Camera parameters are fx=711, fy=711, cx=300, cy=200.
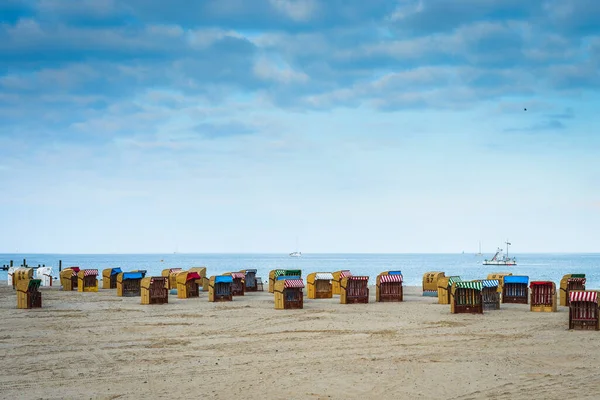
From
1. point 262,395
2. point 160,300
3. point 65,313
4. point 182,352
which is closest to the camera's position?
point 262,395

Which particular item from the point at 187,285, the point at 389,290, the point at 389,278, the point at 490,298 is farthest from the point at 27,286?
the point at 490,298

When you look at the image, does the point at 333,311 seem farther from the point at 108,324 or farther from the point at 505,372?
the point at 505,372

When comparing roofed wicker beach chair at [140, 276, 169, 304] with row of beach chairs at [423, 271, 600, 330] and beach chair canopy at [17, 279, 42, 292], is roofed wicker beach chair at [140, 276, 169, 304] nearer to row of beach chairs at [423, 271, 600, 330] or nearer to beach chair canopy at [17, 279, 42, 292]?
beach chair canopy at [17, 279, 42, 292]

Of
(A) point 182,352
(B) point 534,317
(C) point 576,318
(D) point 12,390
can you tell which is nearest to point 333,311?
(B) point 534,317

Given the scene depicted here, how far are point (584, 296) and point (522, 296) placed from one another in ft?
44.1

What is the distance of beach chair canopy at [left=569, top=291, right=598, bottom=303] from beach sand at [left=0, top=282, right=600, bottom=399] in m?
1.05

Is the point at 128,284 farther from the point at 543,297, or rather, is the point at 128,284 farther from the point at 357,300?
the point at 543,297

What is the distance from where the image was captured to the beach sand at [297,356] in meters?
13.3

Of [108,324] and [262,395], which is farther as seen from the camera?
[108,324]

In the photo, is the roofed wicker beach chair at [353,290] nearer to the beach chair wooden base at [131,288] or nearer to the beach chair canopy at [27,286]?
the beach chair wooden base at [131,288]

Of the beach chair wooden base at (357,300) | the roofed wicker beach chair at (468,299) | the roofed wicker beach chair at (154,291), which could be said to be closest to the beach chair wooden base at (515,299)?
the beach chair wooden base at (357,300)

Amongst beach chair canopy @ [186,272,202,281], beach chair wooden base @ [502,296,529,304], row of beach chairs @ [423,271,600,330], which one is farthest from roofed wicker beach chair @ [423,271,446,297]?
beach chair canopy @ [186,272,202,281]

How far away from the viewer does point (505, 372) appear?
1473 cm

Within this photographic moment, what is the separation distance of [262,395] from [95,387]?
10.9 feet
